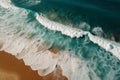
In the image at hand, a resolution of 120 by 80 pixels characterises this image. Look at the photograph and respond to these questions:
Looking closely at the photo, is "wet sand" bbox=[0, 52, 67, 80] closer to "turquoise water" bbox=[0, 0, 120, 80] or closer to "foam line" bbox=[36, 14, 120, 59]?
"turquoise water" bbox=[0, 0, 120, 80]

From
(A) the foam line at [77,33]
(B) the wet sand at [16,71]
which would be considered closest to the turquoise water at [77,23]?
(A) the foam line at [77,33]

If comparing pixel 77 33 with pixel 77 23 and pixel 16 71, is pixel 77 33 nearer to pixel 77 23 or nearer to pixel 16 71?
pixel 77 23

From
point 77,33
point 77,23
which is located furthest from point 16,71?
point 77,23

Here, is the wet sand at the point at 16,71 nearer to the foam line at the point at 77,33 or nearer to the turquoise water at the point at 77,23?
the turquoise water at the point at 77,23

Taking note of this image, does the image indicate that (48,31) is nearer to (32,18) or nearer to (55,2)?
(32,18)

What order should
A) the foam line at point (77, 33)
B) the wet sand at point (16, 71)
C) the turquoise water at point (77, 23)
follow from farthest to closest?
the foam line at point (77, 33)
the turquoise water at point (77, 23)
the wet sand at point (16, 71)

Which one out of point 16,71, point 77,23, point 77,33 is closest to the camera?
point 16,71

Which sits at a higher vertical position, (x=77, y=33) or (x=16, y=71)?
(x=77, y=33)
